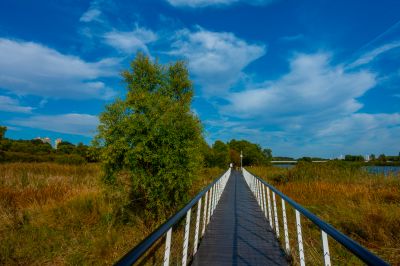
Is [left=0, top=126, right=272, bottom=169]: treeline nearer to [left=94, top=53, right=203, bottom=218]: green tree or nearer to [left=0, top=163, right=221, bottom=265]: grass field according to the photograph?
[left=94, top=53, right=203, bottom=218]: green tree

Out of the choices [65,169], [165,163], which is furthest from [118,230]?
[65,169]

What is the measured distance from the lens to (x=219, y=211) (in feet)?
30.1

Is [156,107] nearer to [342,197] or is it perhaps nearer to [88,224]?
Answer: [88,224]

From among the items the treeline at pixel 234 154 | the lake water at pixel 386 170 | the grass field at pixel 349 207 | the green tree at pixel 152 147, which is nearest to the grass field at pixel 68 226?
the green tree at pixel 152 147

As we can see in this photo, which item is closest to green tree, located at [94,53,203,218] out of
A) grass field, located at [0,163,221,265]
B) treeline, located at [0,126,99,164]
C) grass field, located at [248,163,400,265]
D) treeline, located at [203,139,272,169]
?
grass field, located at [0,163,221,265]

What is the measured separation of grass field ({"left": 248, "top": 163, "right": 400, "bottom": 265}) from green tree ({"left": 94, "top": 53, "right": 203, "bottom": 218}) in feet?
9.93

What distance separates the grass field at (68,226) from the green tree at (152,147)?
586 mm

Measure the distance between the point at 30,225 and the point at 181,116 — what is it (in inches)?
200

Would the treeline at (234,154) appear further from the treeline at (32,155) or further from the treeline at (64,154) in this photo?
the treeline at (32,155)

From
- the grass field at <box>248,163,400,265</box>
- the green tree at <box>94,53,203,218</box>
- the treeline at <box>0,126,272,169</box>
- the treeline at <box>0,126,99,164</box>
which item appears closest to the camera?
the grass field at <box>248,163,400,265</box>

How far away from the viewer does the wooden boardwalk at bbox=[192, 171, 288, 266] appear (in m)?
4.54

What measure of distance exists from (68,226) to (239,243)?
549 centimetres

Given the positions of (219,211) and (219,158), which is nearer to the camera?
(219,211)

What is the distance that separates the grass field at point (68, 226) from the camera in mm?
6480
